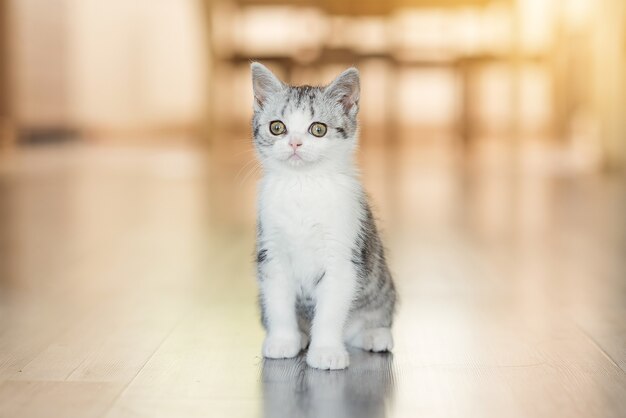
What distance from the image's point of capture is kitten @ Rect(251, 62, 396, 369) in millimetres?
1510

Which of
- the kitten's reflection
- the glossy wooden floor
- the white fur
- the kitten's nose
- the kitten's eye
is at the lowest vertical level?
the glossy wooden floor

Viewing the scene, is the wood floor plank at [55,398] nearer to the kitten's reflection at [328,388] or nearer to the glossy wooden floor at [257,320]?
the glossy wooden floor at [257,320]

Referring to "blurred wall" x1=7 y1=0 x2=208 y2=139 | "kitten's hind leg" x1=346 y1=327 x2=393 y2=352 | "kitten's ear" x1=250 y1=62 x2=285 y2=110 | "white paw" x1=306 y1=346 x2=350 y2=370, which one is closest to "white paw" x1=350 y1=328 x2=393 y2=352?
"kitten's hind leg" x1=346 y1=327 x2=393 y2=352

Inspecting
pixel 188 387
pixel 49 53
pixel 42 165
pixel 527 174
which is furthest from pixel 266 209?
pixel 49 53

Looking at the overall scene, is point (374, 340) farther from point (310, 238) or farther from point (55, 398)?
point (55, 398)

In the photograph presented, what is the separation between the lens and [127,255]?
9.06 feet

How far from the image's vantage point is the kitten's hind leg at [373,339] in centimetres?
160

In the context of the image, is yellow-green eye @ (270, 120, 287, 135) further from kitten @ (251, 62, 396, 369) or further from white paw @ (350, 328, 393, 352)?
white paw @ (350, 328, 393, 352)

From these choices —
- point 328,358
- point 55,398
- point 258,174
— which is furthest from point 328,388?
point 258,174

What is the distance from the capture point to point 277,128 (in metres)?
1.53

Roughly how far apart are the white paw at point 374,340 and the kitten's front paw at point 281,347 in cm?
13

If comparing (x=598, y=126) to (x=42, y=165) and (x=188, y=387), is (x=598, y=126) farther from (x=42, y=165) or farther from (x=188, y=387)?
(x=188, y=387)

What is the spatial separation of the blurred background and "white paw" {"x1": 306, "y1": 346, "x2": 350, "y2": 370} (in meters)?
0.05

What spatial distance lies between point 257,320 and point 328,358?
1.36 feet
